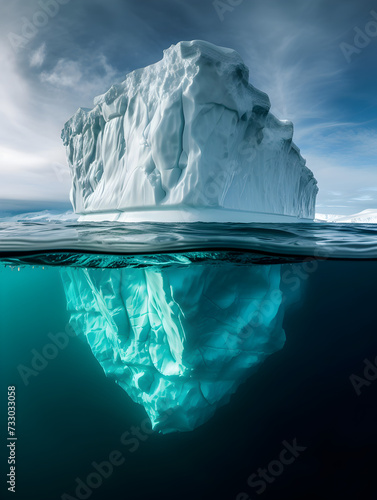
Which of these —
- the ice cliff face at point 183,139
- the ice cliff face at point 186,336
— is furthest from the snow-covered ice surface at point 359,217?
the ice cliff face at point 186,336

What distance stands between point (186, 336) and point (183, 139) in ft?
20.6

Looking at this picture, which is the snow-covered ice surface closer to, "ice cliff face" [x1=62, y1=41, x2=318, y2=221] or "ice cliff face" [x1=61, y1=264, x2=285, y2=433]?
"ice cliff face" [x1=62, y1=41, x2=318, y2=221]

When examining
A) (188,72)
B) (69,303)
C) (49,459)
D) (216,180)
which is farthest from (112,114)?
(49,459)

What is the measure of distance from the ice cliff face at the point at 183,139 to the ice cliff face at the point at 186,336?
9.96 ft

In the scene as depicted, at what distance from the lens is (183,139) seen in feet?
28.7

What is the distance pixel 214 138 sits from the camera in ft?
29.2

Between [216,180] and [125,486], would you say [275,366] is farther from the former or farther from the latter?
[216,180]

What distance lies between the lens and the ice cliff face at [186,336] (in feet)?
19.2

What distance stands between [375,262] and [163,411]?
349 inches

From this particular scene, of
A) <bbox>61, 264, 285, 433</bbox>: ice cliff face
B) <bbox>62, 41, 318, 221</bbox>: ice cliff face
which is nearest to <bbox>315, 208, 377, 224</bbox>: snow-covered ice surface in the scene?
<bbox>62, 41, 318, 221</bbox>: ice cliff face

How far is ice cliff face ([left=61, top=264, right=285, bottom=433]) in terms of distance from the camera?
584cm

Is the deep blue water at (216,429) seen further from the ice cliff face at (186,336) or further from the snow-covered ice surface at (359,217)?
the snow-covered ice surface at (359,217)

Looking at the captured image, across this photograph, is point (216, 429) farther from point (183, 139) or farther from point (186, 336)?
point (183, 139)

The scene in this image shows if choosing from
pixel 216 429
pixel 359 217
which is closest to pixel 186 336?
pixel 216 429
